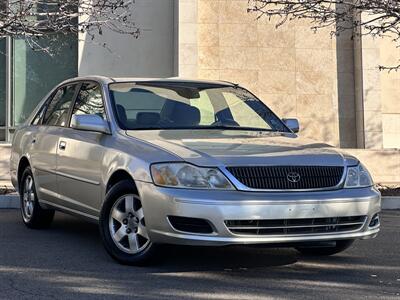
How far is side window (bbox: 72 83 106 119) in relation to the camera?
6.06 metres

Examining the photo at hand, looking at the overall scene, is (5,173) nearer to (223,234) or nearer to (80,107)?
(80,107)

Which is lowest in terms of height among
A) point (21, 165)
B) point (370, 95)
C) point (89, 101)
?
point (21, 165)

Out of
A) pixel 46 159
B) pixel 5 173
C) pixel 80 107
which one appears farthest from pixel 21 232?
pixel 5 173

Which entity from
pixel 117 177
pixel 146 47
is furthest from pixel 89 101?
pixel 146 47

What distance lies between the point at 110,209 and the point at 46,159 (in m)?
1.67

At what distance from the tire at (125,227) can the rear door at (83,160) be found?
0.36m

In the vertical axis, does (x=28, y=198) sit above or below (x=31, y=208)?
above

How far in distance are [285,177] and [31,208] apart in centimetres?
361

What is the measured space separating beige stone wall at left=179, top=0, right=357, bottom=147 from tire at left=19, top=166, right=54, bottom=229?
26.5 ft

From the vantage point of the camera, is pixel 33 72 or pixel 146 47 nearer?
pixel 33 72

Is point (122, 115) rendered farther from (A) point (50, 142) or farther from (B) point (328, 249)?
(B) point (328, 249)

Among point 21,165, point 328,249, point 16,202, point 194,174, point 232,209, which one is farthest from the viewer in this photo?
point 16,202

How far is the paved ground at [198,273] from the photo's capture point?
14.8 ft

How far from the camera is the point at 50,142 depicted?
6.60 m
